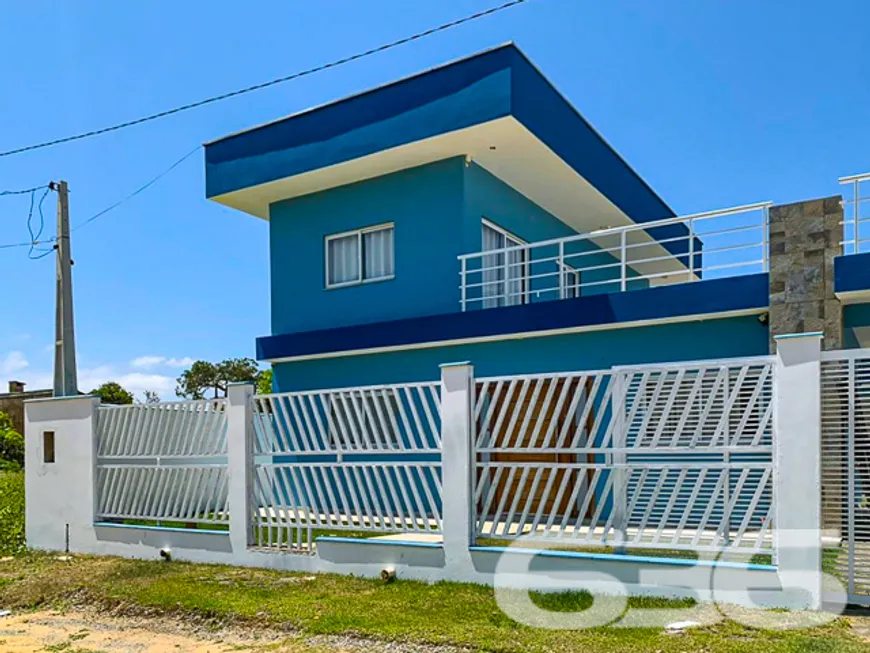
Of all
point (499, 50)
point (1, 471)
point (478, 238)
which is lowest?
point (1, 471)

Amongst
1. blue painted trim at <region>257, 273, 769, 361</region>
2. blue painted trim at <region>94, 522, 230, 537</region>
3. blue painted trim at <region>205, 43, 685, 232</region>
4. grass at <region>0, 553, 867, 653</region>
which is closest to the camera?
grass at <region>0, 553, 867, 653</region>

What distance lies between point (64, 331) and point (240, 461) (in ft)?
28.2

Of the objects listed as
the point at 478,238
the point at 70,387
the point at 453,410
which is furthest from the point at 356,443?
the point at 70,387

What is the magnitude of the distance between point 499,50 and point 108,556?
26.8ft

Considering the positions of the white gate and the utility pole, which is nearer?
the white gate

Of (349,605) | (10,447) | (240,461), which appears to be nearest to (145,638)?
(349,605)

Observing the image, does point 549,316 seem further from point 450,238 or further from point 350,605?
point 350,605

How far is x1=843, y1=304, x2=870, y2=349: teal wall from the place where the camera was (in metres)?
8.11

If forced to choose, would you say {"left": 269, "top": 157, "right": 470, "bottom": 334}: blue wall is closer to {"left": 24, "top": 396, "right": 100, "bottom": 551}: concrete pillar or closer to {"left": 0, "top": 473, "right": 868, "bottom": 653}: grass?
{"left": 24, "top": 396, "right": 100, "bottom": 551}: concrete pillar

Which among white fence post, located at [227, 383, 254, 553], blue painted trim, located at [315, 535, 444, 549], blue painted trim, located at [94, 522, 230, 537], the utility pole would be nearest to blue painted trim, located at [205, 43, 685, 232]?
the utility pole

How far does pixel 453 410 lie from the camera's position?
6.33 metres

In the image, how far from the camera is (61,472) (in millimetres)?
9008

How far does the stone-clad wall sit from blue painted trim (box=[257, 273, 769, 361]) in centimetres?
22

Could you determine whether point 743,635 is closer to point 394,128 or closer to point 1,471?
point 394,128
